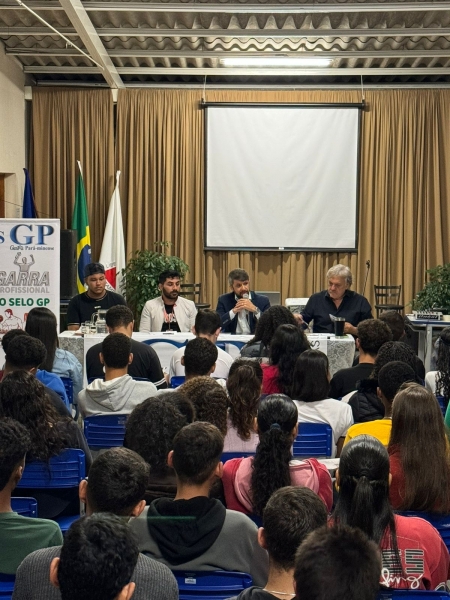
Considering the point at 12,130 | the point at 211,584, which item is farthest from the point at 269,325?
the point at 12,130

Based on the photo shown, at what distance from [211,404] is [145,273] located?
767cm

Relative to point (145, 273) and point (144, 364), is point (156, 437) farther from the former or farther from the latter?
point (145, 273)

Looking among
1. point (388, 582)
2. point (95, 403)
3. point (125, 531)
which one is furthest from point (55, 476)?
point (125, 531)

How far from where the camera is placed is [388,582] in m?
2.43

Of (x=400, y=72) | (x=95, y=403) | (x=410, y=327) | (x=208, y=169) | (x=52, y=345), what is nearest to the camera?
(x=95, y=403)

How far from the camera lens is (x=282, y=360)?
4.73m

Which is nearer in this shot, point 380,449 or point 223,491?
point 380,449

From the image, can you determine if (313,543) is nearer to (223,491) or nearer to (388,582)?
(388,582)

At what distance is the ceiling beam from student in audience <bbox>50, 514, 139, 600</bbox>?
7.13 meters

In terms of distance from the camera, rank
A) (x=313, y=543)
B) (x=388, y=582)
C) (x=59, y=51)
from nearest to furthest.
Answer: (x=313, y=543)
(x=388, y=582)
(x=59, y=51)

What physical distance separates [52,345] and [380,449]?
315 centimetres

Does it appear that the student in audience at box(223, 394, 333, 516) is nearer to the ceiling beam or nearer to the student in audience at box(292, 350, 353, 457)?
the student in audience at box(292, 350, 353, 457)

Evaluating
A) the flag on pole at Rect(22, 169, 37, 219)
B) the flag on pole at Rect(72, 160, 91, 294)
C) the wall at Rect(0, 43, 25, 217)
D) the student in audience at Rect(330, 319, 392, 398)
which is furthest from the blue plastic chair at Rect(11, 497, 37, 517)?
the flag on pole at Rect(22, 169, 37, 219)

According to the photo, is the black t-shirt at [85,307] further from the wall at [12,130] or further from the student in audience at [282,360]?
the wall at [12,130]
